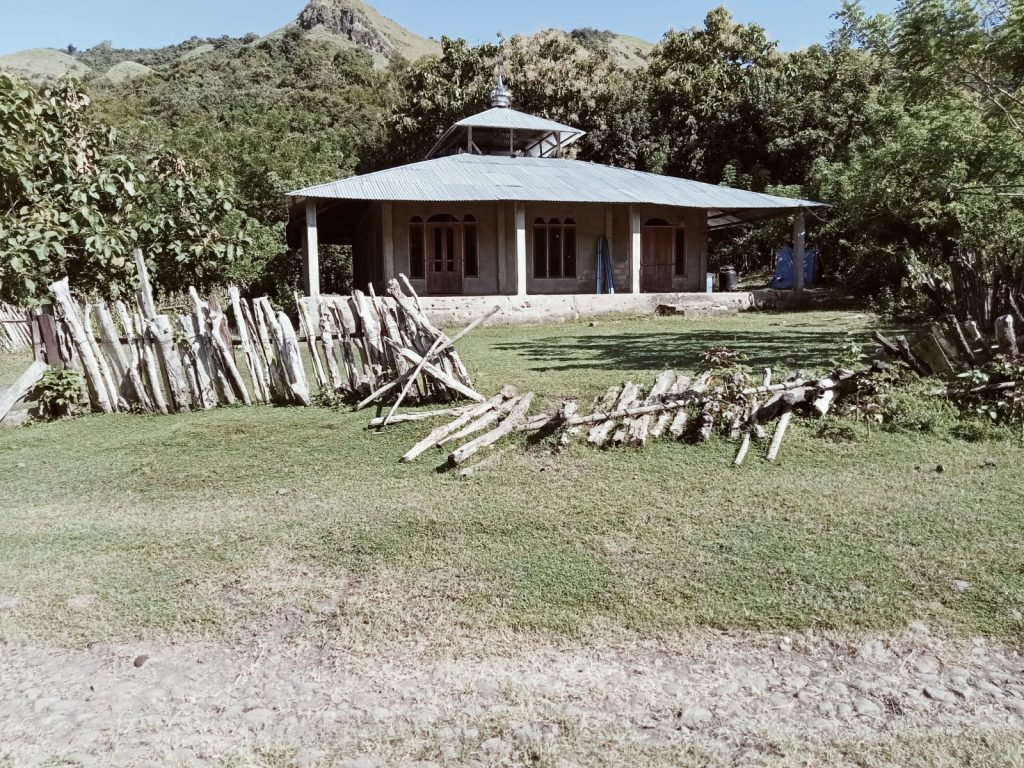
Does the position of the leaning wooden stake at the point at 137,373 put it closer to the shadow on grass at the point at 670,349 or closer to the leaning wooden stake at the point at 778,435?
the shadow on grass at the point at 670,349

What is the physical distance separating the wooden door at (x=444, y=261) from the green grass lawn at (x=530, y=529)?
505 inches

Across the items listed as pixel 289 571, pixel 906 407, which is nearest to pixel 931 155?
pixel 906 407

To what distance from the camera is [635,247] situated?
1844 cm

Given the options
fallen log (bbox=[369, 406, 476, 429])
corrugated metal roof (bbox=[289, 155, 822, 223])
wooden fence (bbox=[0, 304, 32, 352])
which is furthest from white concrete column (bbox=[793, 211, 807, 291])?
wooden fence (bbox=[0, 304, 32, 352])

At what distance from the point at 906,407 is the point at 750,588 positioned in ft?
10.1

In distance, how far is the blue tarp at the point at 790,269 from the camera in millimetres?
22781

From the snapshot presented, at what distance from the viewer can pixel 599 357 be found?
31.9 ft

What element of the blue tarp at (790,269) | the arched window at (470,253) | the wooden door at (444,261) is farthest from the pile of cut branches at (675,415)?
the blue tarp at (790,269)

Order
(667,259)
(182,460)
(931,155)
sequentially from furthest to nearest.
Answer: (667,259) → (931,155) → (182,460)

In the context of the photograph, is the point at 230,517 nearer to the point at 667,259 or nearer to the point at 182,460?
the point at 182,460

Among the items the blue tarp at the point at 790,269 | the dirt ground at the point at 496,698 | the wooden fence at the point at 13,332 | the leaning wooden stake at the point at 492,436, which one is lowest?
the dirt ground at the point at 496,698

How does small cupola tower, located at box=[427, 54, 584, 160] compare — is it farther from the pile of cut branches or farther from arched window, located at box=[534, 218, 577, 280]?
the pile of cut branches

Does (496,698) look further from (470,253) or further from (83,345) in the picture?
(470,253)

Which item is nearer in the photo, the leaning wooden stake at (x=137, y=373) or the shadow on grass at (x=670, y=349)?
the leaning wooden stake at (x=137, y=373)
